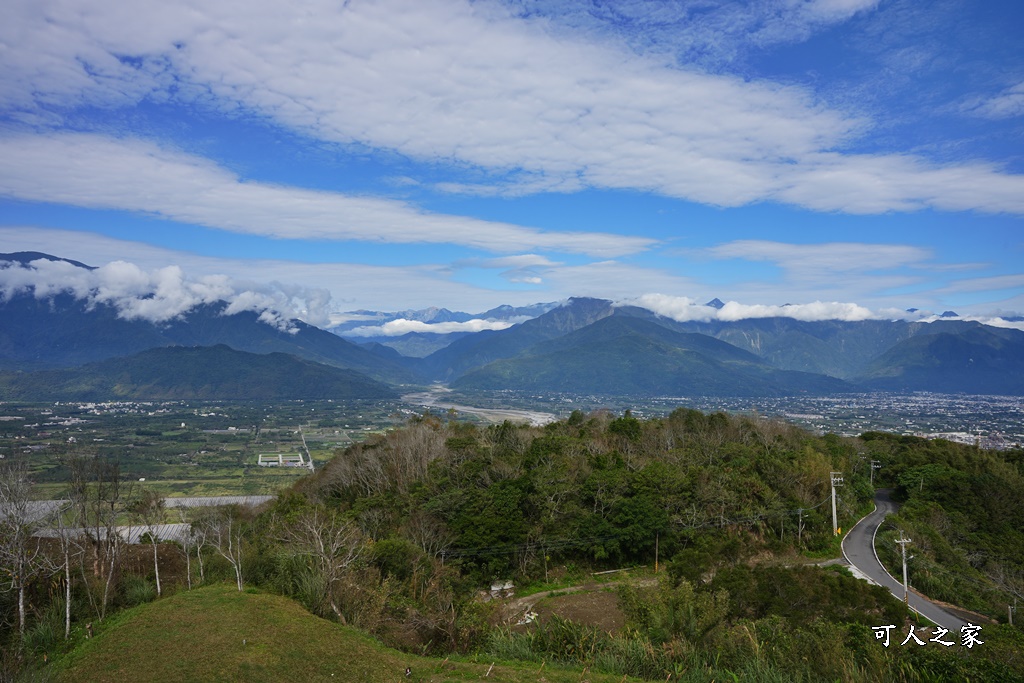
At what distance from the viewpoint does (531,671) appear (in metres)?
10.8

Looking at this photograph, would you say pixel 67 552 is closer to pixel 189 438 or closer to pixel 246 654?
pixel 246 654

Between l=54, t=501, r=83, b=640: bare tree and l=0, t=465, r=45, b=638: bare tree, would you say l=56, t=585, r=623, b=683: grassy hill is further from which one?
l=0, t=465, r=45, b=638: bare tree

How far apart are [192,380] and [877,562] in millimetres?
168519

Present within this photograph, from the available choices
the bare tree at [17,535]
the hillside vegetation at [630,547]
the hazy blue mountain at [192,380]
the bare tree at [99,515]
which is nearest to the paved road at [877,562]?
the hillside vegetation at [630,547]

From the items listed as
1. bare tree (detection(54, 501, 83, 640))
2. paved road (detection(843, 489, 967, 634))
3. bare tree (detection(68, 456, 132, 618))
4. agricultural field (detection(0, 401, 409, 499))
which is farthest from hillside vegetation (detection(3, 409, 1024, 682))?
agricultural field (detection(0, 401, 409, 499))

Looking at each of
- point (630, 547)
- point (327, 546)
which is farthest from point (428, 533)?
point (630, 547)

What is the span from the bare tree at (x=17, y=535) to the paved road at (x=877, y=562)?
93.3 feet

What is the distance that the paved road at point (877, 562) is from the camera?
21.7m

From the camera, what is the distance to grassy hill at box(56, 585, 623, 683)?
35.0 ft

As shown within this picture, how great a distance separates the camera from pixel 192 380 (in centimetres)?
15700

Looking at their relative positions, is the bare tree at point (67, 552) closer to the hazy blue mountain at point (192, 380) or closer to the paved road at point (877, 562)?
the paved road at point (877, 562)

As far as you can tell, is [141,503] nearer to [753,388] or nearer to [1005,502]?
[1005,502]

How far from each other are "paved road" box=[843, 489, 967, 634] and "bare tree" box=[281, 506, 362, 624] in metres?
20.6

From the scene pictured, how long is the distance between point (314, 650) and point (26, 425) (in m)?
92.2
